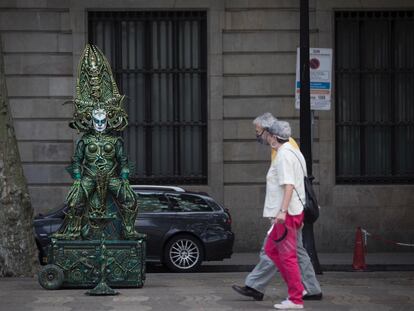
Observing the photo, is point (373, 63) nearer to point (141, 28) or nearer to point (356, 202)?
point (356, 202)

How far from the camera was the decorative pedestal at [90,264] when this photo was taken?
11773 mm

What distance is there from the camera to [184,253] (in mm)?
17469

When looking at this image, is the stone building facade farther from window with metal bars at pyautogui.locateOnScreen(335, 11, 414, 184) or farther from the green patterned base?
the green patterned base

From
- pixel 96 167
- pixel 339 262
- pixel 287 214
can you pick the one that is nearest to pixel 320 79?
pixel 339 262

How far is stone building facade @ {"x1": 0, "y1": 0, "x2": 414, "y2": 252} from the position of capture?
842 inches

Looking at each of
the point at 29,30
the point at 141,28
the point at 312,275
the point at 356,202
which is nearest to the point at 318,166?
the point at 356,202

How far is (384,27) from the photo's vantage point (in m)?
22.2

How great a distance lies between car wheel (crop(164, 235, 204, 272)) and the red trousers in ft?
24.2

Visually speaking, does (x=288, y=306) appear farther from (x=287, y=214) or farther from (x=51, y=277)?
(x=51, y=277)

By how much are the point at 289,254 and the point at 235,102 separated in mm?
11798

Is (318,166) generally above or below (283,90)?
below

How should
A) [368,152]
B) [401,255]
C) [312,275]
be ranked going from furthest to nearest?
1. [368,152]
2. [401,255]
3. [312,275]

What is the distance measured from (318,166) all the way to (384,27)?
340 centimetres

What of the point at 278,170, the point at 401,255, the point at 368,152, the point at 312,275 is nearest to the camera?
the point at 278,170
